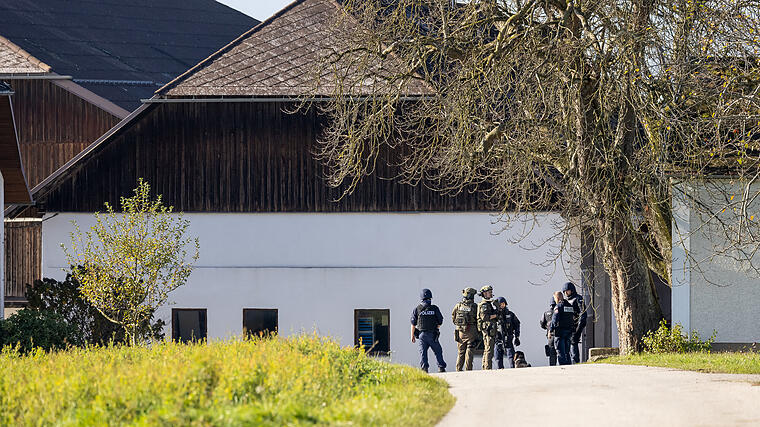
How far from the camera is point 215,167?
26.3 meters

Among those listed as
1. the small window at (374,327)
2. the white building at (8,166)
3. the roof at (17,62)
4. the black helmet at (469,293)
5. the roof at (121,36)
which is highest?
the roof at (121,36)

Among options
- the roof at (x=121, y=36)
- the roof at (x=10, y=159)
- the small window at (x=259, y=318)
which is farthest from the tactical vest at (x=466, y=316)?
the roof at (x=121, y=36)

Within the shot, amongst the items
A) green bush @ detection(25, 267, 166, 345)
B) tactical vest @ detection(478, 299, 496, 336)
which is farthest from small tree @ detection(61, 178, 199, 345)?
tactical vest @ detection(478, 299, 496, 336)

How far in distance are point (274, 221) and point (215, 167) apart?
187 centimetres

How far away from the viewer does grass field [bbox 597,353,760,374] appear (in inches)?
587

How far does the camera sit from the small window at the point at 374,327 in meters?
26.0

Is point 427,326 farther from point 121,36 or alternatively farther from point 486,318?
point 121,36

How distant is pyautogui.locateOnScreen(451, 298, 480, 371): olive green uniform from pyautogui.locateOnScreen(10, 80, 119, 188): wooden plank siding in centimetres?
1797

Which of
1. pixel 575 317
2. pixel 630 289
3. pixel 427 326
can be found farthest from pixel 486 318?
pixel 630 289

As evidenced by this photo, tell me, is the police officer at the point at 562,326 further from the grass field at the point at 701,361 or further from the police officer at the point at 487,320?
the grass field at the point at 701,361

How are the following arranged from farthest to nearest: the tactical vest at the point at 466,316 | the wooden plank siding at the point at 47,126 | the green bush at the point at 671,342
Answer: the wooden plank siding at the point at 47,126
the tactical vest at the point at 466,316
the green bush at the point at 671,342

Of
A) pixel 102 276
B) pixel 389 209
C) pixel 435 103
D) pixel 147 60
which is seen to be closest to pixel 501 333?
pixel 435 103

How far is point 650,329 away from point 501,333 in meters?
2.94

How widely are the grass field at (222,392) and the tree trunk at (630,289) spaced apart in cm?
691
